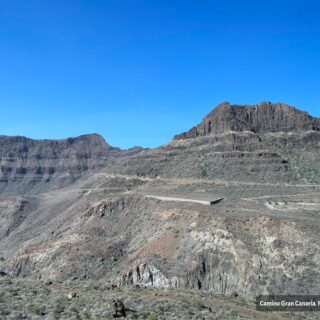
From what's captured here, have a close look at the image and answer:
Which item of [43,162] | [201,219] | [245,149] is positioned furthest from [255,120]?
[43,162]

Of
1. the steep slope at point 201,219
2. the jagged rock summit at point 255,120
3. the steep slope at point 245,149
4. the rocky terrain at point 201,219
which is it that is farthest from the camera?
the jagged rock summit at point 255,120

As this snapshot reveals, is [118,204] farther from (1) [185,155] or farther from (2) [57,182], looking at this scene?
(2) [57,182]

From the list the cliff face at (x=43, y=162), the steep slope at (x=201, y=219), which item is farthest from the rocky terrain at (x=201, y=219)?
the cliff face at (x=43, y=162)

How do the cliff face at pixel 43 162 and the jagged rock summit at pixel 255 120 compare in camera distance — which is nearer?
the jagged rock summit at pixel 255 120

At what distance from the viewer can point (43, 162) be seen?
18588 cm

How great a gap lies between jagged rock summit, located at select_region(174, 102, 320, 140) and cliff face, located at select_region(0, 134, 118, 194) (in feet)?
301

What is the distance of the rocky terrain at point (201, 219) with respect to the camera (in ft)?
135

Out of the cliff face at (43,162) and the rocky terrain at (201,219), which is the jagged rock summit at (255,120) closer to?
the rocky terrain at (201,219)

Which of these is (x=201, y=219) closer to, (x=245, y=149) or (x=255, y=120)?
(x=245, y=149)

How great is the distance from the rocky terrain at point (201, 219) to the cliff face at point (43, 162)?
59217 millimetres

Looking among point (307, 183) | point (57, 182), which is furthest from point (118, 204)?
point (57, 182)

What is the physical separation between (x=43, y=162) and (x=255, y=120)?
116714 millimetres

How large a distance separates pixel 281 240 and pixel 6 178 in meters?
152

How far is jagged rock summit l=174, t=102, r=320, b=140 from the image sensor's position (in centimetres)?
9019
